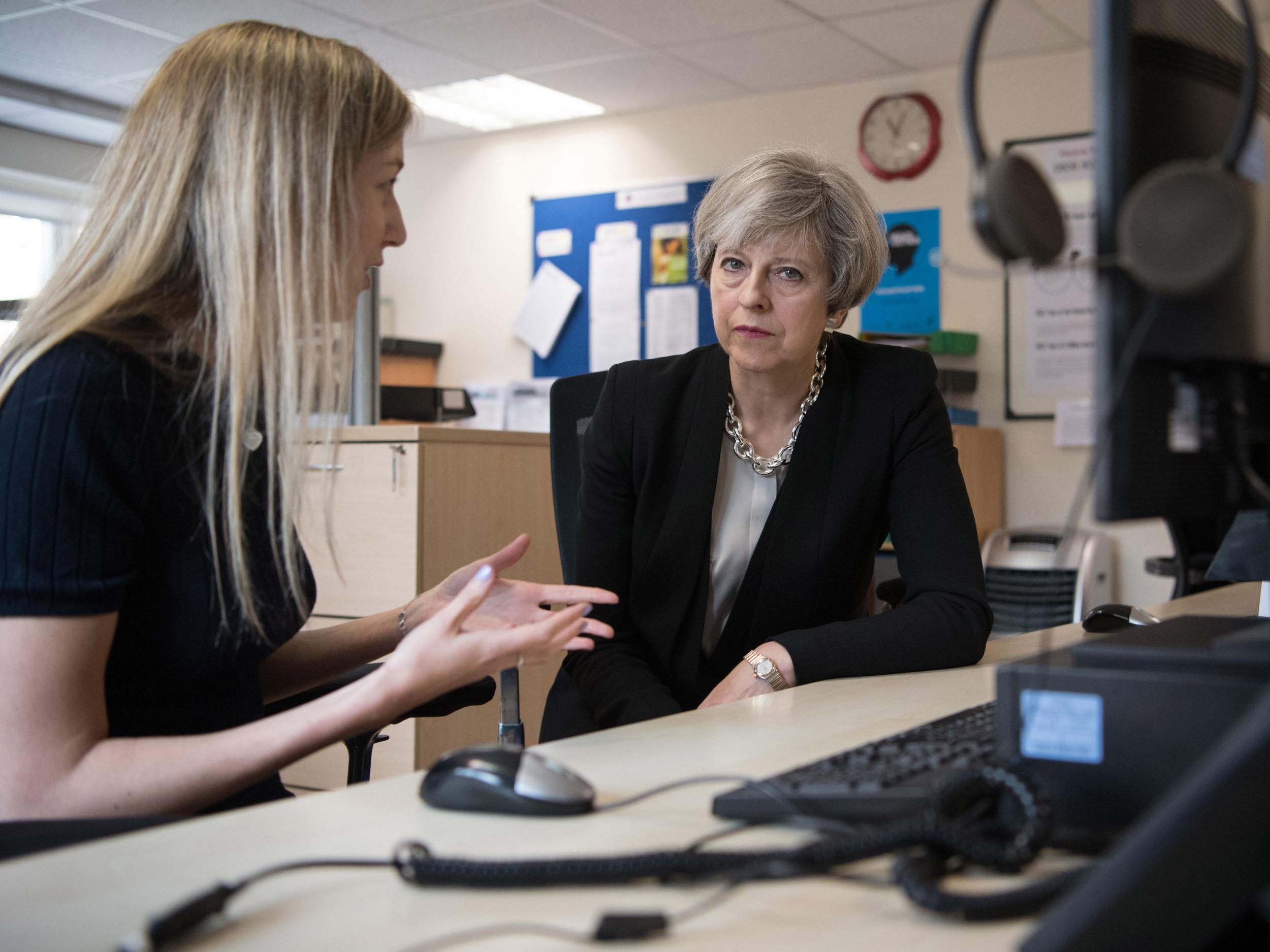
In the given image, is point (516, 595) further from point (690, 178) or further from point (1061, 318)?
point (690, 178)

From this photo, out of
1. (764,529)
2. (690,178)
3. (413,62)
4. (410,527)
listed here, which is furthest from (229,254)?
(690,178)

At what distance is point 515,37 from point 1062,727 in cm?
380

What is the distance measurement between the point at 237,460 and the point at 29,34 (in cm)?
386

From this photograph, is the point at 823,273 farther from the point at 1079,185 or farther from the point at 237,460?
the point at 1079,185

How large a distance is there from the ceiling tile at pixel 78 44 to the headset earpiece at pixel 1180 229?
3.93 m

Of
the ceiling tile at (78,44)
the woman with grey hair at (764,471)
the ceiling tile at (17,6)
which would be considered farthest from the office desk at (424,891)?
the ceiling tile at (17,6)

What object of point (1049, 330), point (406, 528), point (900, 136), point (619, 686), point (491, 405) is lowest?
point (619, 686)

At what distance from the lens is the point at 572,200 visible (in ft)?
16.7

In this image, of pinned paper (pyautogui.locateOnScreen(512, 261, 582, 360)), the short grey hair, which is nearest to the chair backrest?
the short grey hair

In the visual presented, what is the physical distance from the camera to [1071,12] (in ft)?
12.0

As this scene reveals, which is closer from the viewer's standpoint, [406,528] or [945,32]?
[406,528]

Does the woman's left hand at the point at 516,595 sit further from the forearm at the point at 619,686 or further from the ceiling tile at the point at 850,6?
the ceiling tile at the point at 850,6

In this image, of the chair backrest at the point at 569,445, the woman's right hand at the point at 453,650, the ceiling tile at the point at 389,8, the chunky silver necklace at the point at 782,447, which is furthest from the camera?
the ceiling tile at the point at 389,8

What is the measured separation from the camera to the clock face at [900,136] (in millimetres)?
4219
